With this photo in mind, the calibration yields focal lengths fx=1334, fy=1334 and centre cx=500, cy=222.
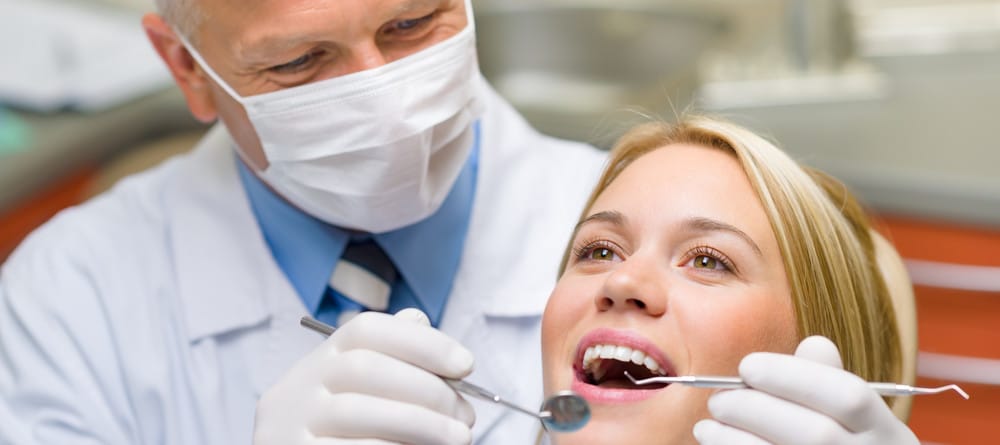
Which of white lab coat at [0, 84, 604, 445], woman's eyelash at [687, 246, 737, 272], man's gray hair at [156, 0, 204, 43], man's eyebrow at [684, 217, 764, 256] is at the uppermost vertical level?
man's gray hair at [156, 0, 204, 43]

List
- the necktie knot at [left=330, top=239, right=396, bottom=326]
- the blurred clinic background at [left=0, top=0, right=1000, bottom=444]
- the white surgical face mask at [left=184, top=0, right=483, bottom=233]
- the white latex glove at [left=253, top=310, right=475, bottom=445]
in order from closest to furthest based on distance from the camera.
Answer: the white latex glove at [left=253, top=310, right=475, bottom=445], the white surgical face mask at [left=184, top=0, right=483, bottom=233], the necktie knot at [left=330, top=239, right=396, bottom=326], the blurred clinic background at [left=0, top=0, right=1000, bottom=444]

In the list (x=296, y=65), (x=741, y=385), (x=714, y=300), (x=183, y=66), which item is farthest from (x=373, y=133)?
(x=741, y=385)

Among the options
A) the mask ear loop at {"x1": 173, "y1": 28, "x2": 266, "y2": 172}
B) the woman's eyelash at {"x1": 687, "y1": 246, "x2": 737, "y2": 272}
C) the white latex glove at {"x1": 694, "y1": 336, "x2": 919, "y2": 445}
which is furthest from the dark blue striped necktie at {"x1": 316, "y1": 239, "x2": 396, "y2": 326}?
the white latex glove at {"x1": 694, "y1": 336, "x2": 919, "y2": 445}

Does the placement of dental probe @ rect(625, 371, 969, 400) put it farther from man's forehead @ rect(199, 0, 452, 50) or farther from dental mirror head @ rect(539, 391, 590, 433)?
man's forehead @ rect(199, 0, 452, 50)

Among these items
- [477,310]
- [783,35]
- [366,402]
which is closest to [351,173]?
[477,310]

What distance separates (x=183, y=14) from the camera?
5.59ft

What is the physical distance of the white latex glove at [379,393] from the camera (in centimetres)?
134

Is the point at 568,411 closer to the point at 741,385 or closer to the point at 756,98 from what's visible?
the point at 741,385

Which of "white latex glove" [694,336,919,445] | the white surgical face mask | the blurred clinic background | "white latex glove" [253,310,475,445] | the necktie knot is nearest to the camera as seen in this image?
"white latex glove" [694,336,919,445]

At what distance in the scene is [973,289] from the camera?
7.56 feet

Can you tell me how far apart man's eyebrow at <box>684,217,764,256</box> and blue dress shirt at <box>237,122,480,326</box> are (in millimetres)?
448

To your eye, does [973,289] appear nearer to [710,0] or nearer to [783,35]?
[783,35]

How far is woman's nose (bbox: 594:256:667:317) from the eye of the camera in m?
1.42

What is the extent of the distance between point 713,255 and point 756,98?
1.24 m
